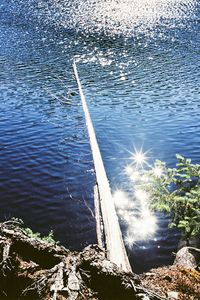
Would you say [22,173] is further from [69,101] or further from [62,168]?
[69,101]

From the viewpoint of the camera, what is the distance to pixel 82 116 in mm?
27203

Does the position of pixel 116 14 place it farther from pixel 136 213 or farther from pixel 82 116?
pixel 136 213

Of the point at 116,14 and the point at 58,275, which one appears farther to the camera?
the point at 116,14

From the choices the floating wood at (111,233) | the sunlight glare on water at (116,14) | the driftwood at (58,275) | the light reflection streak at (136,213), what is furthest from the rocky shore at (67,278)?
the sunlight glare on water at (116,14)

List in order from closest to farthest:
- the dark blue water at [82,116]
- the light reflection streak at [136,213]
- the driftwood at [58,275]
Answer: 1. the driftwood at [58,275]
2. the light reflection streak at [136,213]
3. the dark blue water at [82,116]

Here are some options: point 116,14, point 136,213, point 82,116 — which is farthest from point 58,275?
point 116,14

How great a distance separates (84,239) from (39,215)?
2.76 metres

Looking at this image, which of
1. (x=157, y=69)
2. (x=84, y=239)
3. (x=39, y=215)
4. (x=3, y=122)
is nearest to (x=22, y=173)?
(x=39, y=215)

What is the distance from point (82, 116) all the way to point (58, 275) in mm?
22507

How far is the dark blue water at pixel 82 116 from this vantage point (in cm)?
1588

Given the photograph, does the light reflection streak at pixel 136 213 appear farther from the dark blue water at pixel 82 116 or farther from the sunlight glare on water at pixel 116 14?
the sunlight glare on water at pixel 116 14

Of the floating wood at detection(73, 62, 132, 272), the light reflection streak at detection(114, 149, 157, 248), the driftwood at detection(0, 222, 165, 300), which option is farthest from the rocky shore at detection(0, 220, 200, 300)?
the light reflection streak at detection(114, 149, 157, 248)

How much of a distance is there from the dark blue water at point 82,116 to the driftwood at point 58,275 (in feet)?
25.4


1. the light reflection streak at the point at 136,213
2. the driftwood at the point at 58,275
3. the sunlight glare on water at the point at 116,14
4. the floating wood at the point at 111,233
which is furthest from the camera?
the sunlight glare on water at the point at 116,14
